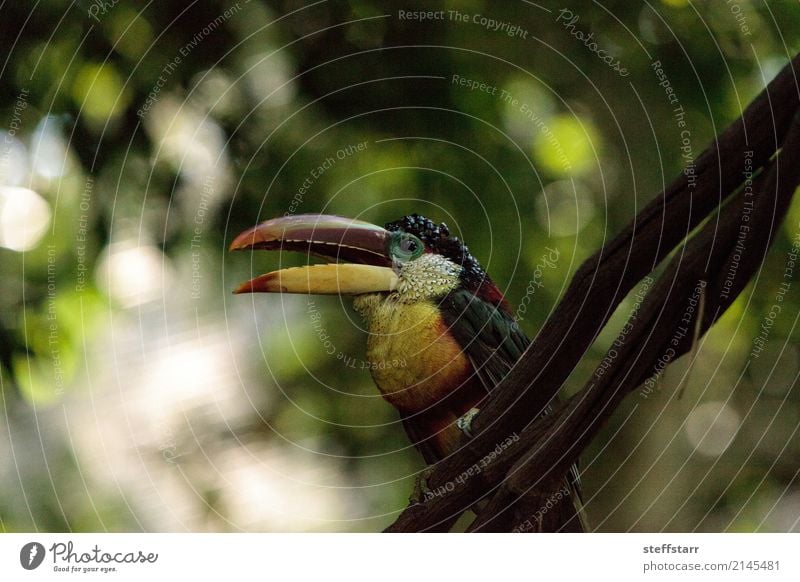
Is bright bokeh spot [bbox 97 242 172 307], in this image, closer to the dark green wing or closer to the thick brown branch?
the dark green wing

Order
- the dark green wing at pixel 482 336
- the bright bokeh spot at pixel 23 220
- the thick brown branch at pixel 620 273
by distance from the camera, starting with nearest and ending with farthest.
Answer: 1. the thick brown branch at pixel 620 273
2. the dark green wing at pixel 482 336
3. the bright bokeh spot at pixel 23 220

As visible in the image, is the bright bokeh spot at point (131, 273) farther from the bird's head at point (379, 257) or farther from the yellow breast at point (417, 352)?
the yellow breast at point (417, 352)

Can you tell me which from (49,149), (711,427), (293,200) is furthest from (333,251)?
(711,427)

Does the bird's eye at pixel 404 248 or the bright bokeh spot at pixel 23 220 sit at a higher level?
the bright bokeh spot at pixel 23 220

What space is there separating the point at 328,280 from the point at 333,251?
0.05m

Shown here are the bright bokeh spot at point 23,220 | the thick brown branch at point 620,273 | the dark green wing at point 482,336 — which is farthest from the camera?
the bright bokeh spot at point 23,220

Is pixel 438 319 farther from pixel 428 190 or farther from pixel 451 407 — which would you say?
pixel 428 190

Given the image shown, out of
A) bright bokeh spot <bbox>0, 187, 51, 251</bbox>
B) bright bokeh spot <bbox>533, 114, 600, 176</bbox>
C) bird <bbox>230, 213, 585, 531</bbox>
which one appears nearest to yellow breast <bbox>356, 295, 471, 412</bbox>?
bird <bbox>230, 213, 585, 531</bbox>

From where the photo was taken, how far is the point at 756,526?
1154mm

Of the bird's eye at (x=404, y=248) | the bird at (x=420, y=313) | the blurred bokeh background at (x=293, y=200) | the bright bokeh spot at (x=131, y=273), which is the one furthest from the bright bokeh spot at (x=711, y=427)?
the bright bokeh spot at (x=131, y=273)

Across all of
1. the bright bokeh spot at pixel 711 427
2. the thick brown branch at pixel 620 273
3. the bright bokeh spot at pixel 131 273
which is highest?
the bright bokeh spot at pixel 131 273

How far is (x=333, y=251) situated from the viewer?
108cm

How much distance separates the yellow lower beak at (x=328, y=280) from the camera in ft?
3.54
